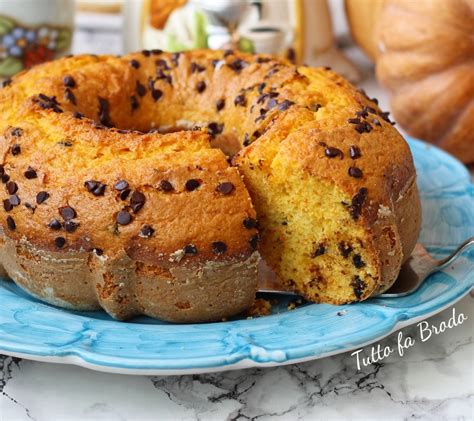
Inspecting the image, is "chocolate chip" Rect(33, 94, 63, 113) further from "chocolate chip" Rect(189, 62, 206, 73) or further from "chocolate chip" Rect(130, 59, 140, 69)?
"chocolate chip" Rect(189, 62, 206, 73)

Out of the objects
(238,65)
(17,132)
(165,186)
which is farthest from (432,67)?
(17,132)

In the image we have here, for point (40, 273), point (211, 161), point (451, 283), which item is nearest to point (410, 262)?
point (451, 283)

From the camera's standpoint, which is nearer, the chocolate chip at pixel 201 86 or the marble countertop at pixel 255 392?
the marble countertop at pixel 255 392

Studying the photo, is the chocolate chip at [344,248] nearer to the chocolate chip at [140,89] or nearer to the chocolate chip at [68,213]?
the chocolate chip at [68,213]

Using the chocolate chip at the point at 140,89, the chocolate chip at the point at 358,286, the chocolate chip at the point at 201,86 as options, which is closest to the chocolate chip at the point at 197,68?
the chocolate chip at the point at 201,86

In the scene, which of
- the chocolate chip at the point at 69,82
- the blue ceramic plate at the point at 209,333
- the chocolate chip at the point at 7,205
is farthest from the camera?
the chocolate chip at the point at 69,82

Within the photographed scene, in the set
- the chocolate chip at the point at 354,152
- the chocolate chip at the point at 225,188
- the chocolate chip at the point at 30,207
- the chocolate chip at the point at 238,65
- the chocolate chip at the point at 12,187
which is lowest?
the chocolate chip at the point at 30,207
